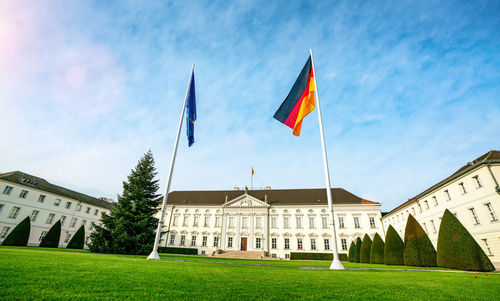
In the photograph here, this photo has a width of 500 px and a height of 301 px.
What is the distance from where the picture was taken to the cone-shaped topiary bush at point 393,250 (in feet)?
67.4

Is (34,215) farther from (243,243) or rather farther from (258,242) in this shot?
(258,242)

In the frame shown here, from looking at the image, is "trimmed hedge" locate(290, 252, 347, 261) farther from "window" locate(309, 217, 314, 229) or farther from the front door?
the front door

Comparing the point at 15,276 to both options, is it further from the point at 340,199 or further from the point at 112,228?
the point at 340,199

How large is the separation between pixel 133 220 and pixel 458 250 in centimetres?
2581

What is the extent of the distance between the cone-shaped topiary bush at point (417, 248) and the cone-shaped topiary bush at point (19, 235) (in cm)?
4594

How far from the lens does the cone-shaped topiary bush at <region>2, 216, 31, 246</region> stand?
28594mm

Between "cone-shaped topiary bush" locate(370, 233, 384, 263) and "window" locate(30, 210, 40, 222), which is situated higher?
"window" locate(30, 210, 40, 222)

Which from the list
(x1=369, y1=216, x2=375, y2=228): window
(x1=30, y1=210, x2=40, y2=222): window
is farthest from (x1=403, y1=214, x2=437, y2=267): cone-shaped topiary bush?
(x1=30, y1=210, x2=40, y2=222): window

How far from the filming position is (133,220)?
1970 centimetres

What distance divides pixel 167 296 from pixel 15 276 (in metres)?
3.02

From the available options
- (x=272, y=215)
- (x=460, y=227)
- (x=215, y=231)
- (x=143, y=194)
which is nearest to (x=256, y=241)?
(x=272, y=215)

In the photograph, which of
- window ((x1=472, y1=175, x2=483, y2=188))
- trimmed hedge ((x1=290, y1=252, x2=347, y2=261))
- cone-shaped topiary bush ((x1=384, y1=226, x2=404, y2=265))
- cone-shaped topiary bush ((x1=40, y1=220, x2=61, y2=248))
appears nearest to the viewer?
cone-shaped topiary bush ((x1=384, y1=226, x2=404, y2=265))

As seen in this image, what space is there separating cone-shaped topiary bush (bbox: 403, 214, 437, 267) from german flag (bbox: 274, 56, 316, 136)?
15891 mm

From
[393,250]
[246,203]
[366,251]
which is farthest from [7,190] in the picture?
[393,250]
